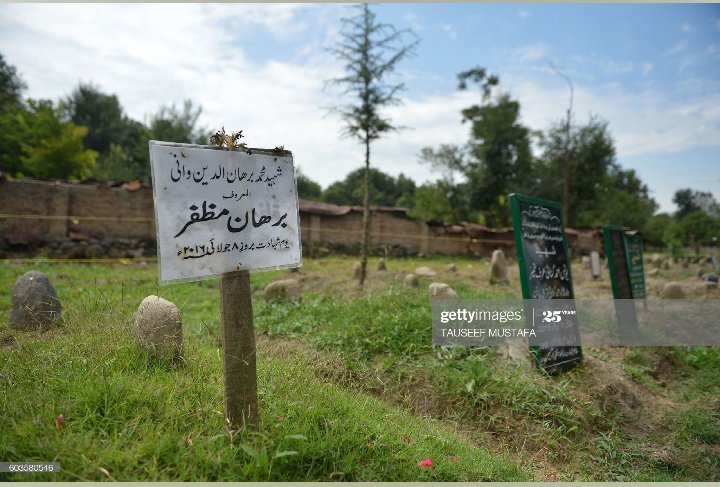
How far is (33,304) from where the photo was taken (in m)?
3.30

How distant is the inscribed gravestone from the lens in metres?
Result: 3.78

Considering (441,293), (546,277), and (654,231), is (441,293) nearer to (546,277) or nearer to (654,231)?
(546,277)

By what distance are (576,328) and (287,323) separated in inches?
121

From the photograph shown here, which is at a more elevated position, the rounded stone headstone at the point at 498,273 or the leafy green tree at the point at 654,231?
the leafy green tree at the point at 654,231

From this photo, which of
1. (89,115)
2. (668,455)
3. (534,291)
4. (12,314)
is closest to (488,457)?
(668,455)

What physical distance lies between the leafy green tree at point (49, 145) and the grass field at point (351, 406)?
1519cm

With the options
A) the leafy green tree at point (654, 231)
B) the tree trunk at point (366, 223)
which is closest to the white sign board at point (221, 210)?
the tree trunk at point (366, 223)

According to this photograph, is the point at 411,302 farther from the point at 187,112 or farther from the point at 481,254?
the point at 187,112

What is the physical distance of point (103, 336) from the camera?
2744mm

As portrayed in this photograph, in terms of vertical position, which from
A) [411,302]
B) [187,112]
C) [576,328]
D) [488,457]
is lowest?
[488,457]

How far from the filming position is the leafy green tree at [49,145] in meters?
16.8

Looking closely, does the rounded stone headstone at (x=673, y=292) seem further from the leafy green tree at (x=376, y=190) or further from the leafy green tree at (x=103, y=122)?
the leafy green tree at (x=103, y=122)

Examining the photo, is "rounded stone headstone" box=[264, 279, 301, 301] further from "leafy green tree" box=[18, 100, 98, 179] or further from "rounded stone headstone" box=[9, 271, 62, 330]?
"leafy green tree" box=[18, 100, 98, 179]

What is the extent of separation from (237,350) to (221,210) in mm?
659
